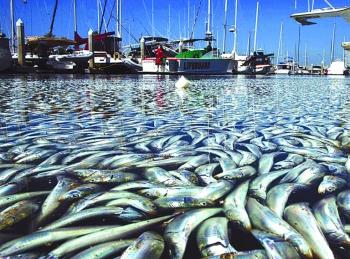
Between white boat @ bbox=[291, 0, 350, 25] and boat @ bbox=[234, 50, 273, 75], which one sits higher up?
white boat @ bbox=[291, 0, 350, 25]

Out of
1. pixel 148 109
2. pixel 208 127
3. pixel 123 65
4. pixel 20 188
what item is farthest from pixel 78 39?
pixel 20 188

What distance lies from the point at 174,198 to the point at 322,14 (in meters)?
34.6

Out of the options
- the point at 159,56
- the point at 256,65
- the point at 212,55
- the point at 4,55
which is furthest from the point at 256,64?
the point at 4,55

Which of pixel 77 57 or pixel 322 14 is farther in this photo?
pixel 77 57

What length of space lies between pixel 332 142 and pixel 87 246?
12.2 feet

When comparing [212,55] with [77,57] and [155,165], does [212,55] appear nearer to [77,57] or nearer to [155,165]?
[77,57]

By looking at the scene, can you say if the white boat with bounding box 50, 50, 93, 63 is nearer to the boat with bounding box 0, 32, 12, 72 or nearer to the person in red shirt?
the boat with bounding box 0, 32, 12, 72

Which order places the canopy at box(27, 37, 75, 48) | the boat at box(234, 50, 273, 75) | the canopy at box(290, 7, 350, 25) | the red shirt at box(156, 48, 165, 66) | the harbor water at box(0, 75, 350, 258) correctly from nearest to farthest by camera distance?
the harbor water at box(0, 75, 350, 258)
the canopy at box(290, 7, 350, 25)
the canopy at box(27, 37, 75, 48)
the red shirt at box(156, 48, 165, 66)
the boat at box(234, 50, 273, 75)

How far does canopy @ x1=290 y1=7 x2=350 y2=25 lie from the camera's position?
102 feet

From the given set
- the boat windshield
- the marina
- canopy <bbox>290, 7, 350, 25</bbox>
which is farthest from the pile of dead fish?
the boat windshield

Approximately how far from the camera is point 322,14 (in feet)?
110

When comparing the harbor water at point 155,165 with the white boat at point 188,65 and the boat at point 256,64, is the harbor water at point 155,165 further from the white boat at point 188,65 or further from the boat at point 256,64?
the boat at point 256,64

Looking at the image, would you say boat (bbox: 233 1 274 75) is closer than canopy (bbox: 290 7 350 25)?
No

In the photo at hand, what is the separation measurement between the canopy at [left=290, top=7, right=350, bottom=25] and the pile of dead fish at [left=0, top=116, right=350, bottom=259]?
29.9 meters
